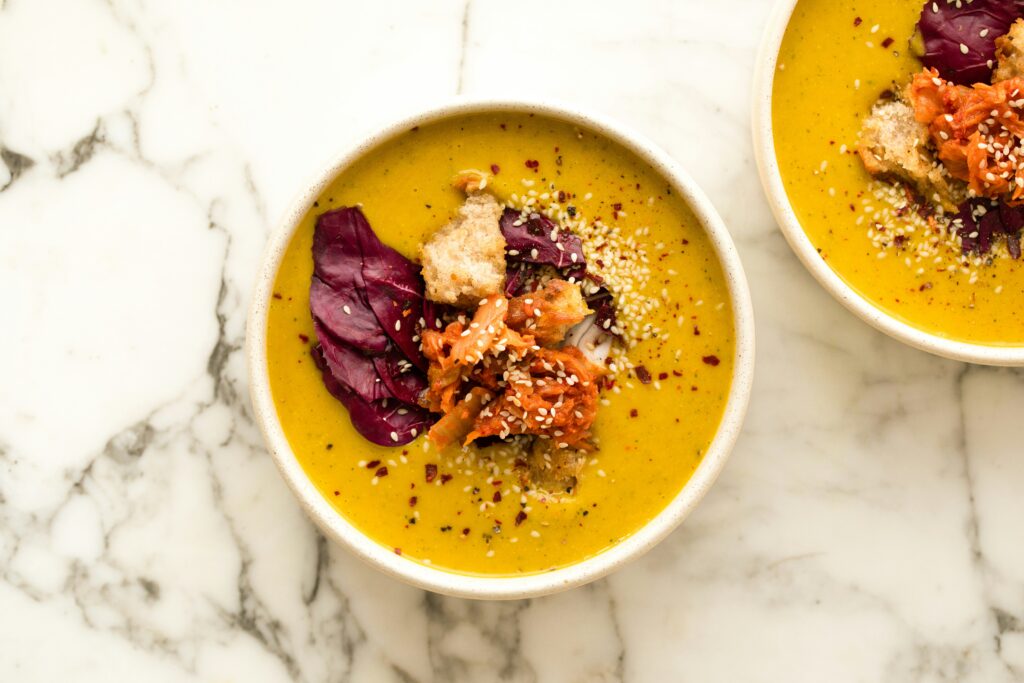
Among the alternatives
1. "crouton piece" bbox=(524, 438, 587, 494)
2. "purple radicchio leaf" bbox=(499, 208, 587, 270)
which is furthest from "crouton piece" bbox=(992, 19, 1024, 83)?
"crouton piece" bbox=(524, 438, 587, 494)

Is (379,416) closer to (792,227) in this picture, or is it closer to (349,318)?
(349,318)

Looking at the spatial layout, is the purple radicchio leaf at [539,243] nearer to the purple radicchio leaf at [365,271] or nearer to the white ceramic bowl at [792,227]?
the purple radicchio leaf at [365,271]

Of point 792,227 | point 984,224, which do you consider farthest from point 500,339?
point 984,224

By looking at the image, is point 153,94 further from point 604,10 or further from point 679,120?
point 679,120

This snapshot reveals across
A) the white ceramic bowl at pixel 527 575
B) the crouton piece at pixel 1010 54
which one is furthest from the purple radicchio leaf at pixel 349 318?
the crouton piece at pixel 1010 54

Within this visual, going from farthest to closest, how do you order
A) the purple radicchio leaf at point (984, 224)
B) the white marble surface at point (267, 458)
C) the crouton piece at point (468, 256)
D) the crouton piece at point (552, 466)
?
the white marble surface at point (267, 458)
the purple radicchio leaf at point (984, 224)
the crouton piece at point (552, 466)
the crouton piece at point (468, 256)
